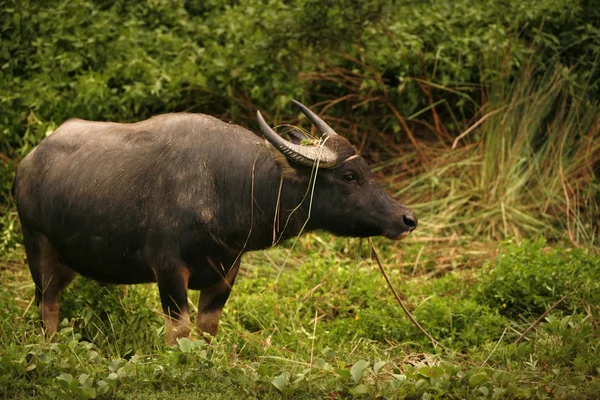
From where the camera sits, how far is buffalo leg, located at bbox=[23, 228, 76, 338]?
228 inches

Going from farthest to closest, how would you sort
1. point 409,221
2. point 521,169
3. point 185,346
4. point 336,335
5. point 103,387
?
point 521,169 → point 336,335 → point 409,221 → point 185,346 → point 103,387

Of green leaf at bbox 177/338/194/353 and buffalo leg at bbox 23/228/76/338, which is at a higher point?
green leaf at bbox 177/338/194/353

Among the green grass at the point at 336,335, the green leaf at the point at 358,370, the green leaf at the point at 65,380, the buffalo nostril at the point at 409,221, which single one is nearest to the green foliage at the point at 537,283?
the green grass at the point at 336,335

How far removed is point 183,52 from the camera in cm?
888

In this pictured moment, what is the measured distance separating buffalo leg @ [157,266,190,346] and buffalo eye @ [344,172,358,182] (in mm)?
1066

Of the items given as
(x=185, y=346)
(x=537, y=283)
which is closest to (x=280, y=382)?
(x=185, y=346)

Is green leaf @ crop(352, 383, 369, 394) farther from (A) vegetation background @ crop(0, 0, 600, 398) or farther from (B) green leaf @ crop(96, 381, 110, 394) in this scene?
(A) vegetation background @ crop(0, 0, 600, 398)

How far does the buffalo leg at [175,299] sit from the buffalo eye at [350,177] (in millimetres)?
1066

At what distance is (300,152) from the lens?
5.23 m

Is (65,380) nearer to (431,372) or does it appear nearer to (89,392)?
(89,392)

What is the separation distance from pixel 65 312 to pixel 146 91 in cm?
295

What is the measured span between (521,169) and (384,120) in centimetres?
137

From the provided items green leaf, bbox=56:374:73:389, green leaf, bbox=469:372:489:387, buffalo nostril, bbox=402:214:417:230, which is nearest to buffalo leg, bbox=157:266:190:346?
green leaf, bbox=56:374:73:389

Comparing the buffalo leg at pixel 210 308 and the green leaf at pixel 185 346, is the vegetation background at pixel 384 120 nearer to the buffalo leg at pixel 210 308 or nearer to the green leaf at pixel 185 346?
the buffalo leg at pixel 210 308
